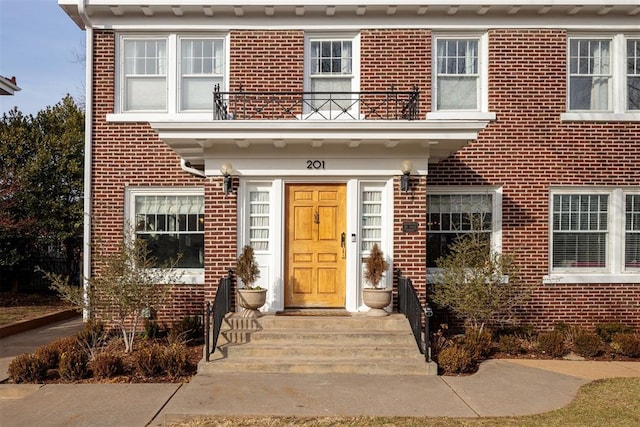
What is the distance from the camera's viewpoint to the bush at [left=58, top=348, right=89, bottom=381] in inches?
288

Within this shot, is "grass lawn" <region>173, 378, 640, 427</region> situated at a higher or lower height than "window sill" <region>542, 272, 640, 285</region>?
lower

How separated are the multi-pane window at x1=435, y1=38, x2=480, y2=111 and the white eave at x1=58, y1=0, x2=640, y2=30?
57 centimetres

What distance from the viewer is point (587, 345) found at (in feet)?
29.0

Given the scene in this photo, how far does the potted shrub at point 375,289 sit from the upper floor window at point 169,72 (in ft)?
14.9

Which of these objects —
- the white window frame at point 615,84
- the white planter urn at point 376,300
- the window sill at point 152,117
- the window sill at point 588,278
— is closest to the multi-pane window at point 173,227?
the window sill at point 152,117

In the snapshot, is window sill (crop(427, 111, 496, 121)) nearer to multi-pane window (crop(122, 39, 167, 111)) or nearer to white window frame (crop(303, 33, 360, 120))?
white window frame (crop(303, 33, 360, 120))

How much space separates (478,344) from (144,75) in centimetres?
805

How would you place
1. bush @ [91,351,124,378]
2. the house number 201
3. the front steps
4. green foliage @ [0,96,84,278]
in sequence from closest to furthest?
1. bush @ [91,351,124,378]
2. the front steps
3. the house number 201
4. green foliage @ [0,96,84,278]

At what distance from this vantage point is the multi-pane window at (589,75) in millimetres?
10719

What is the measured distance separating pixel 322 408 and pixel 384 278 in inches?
133

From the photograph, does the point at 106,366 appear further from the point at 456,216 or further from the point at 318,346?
the point at 456,216

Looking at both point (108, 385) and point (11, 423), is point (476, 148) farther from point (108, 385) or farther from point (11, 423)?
point (11, 423)

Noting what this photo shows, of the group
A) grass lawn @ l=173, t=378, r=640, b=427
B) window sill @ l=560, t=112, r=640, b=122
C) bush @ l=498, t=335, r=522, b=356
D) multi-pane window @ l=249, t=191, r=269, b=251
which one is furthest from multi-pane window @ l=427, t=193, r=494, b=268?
grass lawn @ l=173, t=378, r=640, b=427

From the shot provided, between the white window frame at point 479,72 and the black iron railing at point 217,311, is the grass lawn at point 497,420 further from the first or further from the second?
the white window frame at point 479,72
